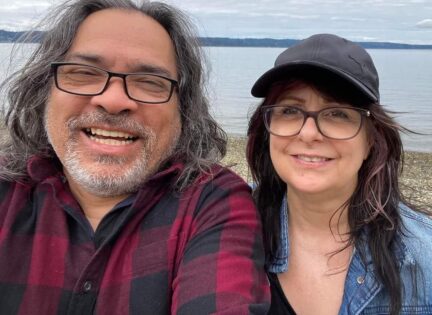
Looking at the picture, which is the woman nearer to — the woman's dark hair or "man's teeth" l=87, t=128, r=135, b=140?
the woman's dark hair

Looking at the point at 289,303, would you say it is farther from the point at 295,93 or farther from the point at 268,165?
the point at 295,93

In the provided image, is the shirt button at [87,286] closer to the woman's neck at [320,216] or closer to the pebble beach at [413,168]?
the woman's neck at [320,216]

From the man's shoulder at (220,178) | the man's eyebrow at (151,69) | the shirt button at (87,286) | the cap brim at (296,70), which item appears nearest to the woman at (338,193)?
the cap brim at (296,70)

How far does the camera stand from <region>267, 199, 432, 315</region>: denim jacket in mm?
2635

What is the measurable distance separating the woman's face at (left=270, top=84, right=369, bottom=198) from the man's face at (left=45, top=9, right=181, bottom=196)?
2.46 feet

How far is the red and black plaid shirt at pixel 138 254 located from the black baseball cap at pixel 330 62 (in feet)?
2.23

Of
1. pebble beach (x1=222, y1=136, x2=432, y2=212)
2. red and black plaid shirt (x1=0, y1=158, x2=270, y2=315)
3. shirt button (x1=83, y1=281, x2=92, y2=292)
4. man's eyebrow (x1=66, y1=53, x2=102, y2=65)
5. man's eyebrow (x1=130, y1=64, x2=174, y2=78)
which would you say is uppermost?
man's eyebrow (x1=66, y1=53, x2=102, y2=65)

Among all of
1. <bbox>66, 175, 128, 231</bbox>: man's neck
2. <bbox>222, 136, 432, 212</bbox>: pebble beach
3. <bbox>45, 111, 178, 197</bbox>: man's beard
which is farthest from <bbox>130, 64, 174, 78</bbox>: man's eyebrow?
<bbox>222, 136, 432, 212</bbox>: pebble beach

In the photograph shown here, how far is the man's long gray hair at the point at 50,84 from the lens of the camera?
3.06 m

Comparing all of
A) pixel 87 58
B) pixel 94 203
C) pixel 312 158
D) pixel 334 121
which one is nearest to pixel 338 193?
pixel 312 158

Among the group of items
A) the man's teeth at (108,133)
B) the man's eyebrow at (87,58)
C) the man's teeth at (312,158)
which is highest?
the man's eyebrow at (87,58)

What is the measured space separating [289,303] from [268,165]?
0.87 meters

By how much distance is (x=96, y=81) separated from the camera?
2.83 metres

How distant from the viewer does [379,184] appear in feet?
9.08
